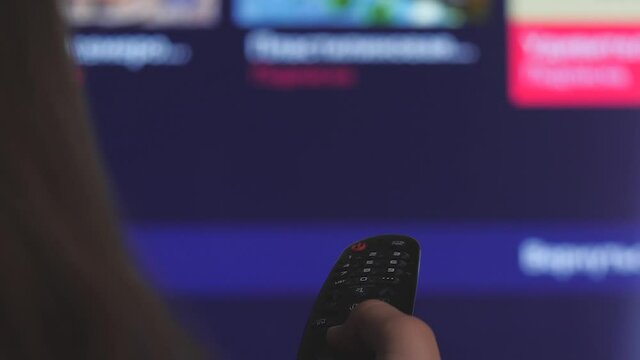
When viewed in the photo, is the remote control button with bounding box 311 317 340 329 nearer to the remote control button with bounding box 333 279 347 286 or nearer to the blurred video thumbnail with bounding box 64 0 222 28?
the remote control button with bounding box 333 279 347 286

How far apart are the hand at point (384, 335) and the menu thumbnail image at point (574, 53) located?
4.48ft

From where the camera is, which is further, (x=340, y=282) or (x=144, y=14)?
(x=144, y=14)

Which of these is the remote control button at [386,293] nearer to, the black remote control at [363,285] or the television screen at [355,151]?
the black remote control at [363,285]

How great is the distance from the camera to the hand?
1.99 ft

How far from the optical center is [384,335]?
2.09ft

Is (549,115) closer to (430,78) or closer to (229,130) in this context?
(430,78)

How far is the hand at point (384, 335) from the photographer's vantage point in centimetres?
61

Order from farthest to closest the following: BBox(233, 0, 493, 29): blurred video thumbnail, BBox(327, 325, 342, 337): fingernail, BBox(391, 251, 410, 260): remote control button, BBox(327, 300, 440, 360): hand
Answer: BBox(233, 0, 493, 29): blurred video thumbnail
BBox(391, 251, 410, 260): remote control button
BBox(327, 325, 342, 337): fingernail
BBox(327, 300, 440, 360): hand

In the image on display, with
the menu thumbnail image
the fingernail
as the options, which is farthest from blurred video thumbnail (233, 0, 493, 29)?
the fingernail

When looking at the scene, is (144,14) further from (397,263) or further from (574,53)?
(397,263)

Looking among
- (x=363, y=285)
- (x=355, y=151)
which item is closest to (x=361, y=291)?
(x=363, y=285)

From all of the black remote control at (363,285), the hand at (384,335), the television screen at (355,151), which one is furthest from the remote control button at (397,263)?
the television screen at (355,151)

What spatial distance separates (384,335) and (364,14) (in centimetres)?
144

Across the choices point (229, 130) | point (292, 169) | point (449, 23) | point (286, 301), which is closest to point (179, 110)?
point (229, 130)
